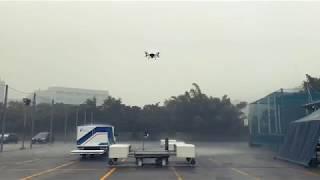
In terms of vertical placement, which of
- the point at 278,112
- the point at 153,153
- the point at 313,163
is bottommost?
the point at 313,163

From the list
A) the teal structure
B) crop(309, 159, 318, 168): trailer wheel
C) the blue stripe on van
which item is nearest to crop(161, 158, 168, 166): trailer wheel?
crop(309, 159, 318, 168): trailer wheel

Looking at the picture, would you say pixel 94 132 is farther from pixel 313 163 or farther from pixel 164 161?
pixel 313 163

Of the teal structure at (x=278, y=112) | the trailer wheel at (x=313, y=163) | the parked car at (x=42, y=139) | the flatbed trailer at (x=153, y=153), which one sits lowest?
the trailer wheel at (x=313, y=163)

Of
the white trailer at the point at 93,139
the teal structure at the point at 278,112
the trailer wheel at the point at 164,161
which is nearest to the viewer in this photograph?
the trailer wheel at the point at 164,161

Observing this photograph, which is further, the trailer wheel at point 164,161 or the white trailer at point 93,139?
the white trailer at point 93,139

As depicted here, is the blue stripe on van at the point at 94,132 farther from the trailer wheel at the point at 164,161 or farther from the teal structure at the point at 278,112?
the teal structure at the point at 278,112

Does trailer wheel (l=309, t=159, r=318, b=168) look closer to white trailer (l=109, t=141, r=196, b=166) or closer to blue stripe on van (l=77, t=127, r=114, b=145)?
white trailer (l=109, t=141, r=196, b=166)

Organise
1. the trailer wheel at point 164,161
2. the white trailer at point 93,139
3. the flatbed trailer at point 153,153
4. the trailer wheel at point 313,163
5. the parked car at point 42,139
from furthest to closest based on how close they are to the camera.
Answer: the parked car at point 42,139, the white trailer at point 93,139, the trailer wheel at point 313,163, the trailer wheel at point 164,161, the flatbed trailer at point 153,153

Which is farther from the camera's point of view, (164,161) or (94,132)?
(94,132)

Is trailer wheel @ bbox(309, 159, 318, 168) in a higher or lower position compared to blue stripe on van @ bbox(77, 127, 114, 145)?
lower

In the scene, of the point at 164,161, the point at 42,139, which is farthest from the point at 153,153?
the point at 42,139

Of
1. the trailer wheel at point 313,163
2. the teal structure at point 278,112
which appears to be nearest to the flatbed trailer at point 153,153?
the trailer wheel at point 313,163

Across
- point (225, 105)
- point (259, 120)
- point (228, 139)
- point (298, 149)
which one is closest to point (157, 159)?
point (298, 149)

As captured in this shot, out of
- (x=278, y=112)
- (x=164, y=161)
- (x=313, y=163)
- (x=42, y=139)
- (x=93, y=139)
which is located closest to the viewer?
(x=164, y=161)
